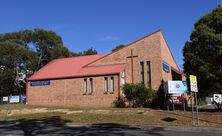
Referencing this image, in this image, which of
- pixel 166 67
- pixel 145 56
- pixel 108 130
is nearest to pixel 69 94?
pixel 145 56

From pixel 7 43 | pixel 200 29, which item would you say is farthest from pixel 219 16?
pixel 7 43

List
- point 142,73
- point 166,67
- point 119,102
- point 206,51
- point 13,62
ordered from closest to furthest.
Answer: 1. point 206,51
2. point 119,102
3. point 142,73
4. point 166,67
5. point 13,62

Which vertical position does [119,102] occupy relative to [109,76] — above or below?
below

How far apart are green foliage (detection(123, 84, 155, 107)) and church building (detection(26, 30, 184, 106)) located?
5.78 ft

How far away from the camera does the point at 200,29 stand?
91.6ft

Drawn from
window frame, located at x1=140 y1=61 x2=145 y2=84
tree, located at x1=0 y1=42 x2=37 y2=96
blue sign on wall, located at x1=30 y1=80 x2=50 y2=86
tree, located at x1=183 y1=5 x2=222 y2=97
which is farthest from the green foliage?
tree, located at x1=0 y1=42 x2=37 y2=96

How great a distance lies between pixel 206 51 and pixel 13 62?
4991cm

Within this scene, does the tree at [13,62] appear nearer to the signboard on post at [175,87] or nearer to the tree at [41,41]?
the tree at [41,41]

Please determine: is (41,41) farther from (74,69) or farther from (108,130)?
(108,130)

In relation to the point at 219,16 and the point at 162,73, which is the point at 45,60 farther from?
the point at 219,16

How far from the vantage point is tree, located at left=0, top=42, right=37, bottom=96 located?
66725 mm

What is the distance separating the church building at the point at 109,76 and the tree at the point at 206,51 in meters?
6.50

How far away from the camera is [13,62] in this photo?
68.4m

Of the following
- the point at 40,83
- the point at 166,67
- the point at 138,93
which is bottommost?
the point at 138,93
